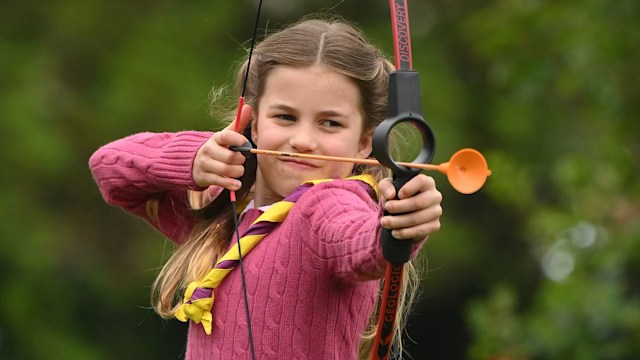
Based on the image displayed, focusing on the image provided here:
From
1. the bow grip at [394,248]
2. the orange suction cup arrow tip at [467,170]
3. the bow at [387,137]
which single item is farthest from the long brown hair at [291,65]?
the orange suction cup arrow tip at [467,170]

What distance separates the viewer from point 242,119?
319cm

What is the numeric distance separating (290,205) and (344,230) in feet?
1.28

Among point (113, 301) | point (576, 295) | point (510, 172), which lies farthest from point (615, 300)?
point (113, 301)

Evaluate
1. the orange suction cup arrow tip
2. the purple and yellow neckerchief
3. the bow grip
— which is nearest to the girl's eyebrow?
the purple and yellow neckerchief

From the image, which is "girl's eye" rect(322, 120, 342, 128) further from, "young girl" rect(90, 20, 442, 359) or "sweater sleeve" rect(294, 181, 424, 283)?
"sweater sleeve" rect(294, 181, 424, 283)

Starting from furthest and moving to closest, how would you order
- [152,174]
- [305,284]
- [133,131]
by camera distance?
[133,131]
[152,174]
[305,284]

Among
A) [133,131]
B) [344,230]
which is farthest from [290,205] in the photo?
[133,131]

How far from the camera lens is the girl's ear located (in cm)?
322

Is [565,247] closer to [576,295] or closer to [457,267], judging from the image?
[576,295]

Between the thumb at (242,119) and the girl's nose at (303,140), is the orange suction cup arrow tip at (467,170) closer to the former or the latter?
the girl's nose at (303,140)

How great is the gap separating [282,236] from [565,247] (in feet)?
11.7

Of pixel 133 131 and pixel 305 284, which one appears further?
pixel 133 131

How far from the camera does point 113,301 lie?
11266mm

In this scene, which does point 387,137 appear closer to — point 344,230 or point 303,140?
point 344,230
